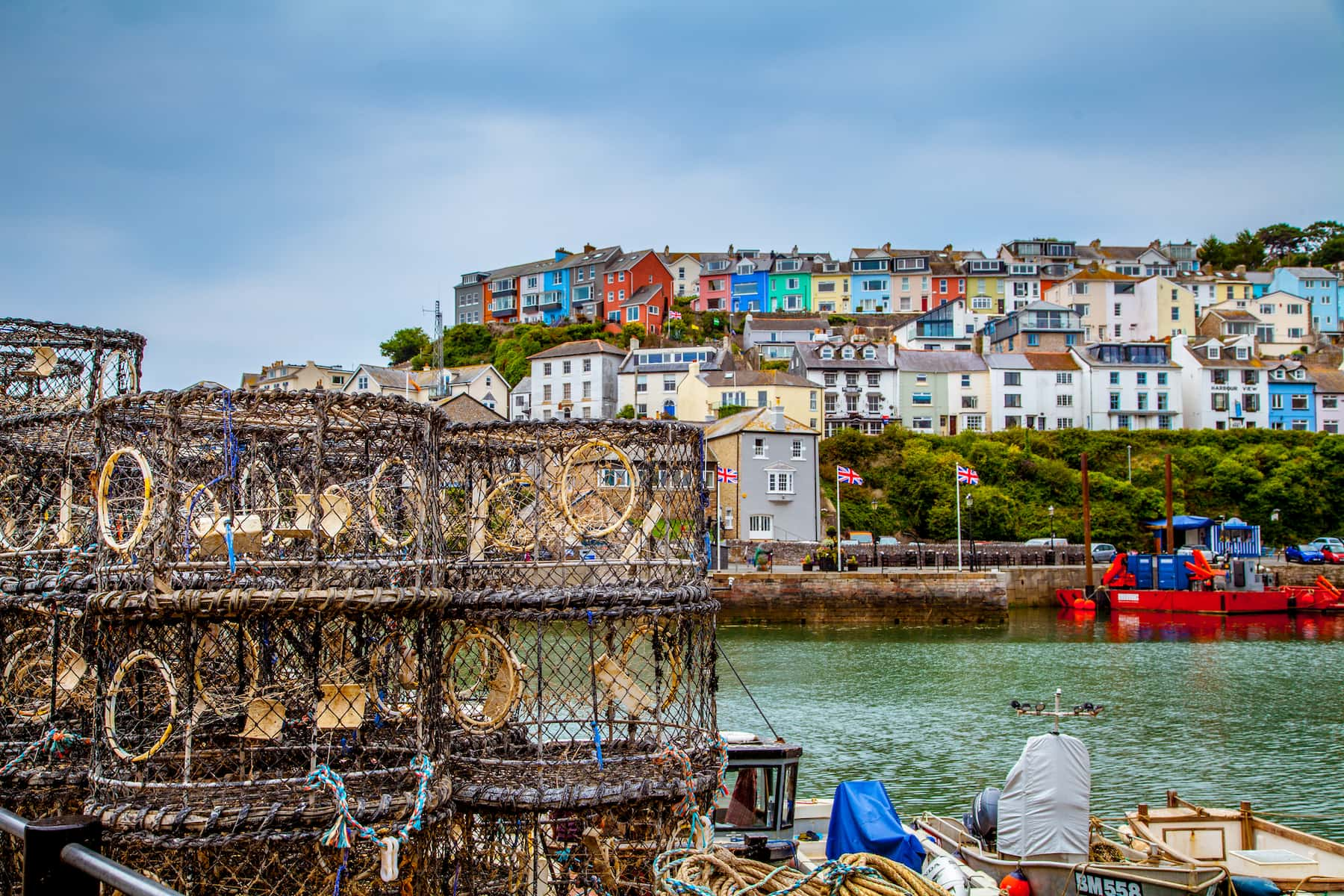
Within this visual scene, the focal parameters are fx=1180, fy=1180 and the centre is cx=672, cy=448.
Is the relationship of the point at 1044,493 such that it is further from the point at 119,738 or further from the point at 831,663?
the point at 119,738

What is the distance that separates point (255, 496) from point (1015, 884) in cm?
693

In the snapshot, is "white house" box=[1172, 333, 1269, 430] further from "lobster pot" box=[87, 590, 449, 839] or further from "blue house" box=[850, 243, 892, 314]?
"lobster pot" box=[87, 590, 449, 839]

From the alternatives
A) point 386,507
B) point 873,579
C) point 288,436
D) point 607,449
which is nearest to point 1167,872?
point 607,449

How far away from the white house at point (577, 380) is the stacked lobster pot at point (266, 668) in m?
62.3

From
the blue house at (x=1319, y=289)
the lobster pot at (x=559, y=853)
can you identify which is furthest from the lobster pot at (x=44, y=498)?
the blue house at (x=1319, y=289)

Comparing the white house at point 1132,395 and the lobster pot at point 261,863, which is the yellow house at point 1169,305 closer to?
the white house at point 1132,395

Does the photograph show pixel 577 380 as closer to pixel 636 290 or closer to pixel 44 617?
pixel 636 290

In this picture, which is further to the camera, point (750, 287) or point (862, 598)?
point (750, 287)

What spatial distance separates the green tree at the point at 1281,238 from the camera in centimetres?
12469

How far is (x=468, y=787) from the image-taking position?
22.4ft

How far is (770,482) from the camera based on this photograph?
52625 mm

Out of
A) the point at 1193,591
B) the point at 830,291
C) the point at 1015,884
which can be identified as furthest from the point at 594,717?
the point at 830,291

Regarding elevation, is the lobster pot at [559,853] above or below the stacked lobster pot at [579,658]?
below

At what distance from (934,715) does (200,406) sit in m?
20.1
